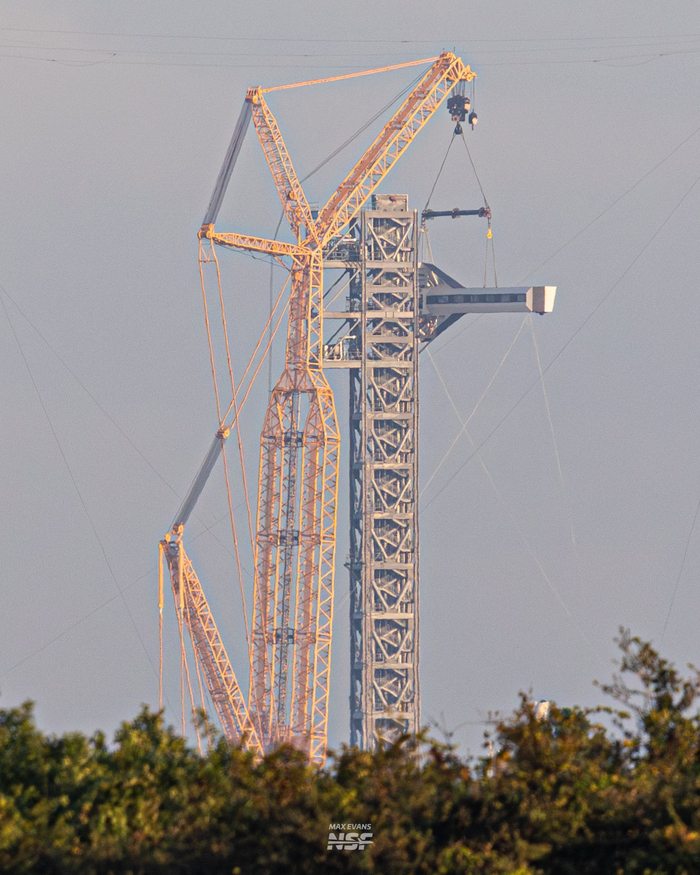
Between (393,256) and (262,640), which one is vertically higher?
(393,256)

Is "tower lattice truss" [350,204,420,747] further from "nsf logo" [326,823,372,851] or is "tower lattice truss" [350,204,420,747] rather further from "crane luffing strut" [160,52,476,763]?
"nsf logo" [326,823,372,851]

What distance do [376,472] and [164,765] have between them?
11916cm

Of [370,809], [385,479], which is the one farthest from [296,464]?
[370,809]

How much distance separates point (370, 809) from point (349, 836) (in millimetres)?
1101

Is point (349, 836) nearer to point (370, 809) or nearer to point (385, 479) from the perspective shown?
point (370, 809)

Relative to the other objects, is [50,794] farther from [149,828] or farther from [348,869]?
[348,869]

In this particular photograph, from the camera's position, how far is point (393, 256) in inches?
6491

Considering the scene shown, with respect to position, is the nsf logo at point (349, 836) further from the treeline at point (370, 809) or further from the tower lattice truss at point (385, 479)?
the tower lattice truss at point (385, 479)

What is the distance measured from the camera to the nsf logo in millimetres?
39844

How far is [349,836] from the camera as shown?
4019cm

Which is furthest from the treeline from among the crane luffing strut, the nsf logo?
the crane luffing strut

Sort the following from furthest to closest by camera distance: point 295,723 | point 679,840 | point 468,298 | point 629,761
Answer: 1. point 468,298
2. point 295,723
3. point 629,761
4. point 679,840

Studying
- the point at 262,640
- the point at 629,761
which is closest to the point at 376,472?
the point at 262,640

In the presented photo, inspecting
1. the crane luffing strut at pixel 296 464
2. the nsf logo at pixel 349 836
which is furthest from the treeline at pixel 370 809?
the crane luffing strut at pixel 296 464
